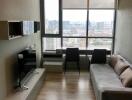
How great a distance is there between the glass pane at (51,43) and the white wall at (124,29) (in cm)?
203

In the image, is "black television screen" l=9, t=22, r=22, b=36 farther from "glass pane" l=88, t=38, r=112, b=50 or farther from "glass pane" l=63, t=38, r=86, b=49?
"glass pane" l=88, t=38, r=112, b=50

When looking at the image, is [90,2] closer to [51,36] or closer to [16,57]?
[51,36]

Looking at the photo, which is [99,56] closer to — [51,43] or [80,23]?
[80,23]

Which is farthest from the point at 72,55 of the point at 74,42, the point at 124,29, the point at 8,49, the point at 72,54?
the point at 8,49

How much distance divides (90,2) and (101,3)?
0.38 meters

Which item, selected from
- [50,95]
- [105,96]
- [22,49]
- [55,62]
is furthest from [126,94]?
[55,62]

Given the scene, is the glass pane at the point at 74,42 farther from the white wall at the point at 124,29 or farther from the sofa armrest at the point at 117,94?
the sofa armrest at the point at 117,94

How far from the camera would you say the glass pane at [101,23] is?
250 inches

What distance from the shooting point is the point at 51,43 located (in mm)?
6559

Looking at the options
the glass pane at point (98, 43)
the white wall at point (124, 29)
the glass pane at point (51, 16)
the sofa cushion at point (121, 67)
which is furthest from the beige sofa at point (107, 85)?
the glass pane at point (51, 16)

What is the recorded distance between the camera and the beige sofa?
283cm

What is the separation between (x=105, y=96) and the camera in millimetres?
2891

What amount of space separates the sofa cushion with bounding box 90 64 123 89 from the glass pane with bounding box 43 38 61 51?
1.93 m

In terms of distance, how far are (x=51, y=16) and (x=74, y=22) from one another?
32.9 inches
